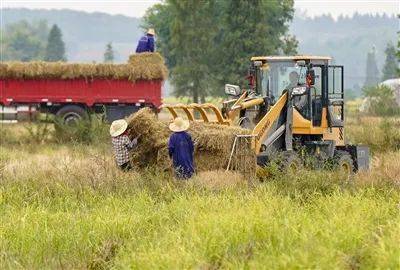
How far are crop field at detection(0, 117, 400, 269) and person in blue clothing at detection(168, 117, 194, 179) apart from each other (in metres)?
0.35

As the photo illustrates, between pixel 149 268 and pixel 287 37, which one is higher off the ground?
pixel 287 37

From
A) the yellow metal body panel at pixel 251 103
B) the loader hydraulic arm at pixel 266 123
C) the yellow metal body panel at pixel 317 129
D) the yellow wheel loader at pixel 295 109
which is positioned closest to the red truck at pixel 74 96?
the yellow wheel loader at pixel 295 109

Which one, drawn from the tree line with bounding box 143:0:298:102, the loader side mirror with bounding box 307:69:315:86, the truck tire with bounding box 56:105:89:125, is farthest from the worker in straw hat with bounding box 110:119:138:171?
the tree line with bounding box 143:0:298:102

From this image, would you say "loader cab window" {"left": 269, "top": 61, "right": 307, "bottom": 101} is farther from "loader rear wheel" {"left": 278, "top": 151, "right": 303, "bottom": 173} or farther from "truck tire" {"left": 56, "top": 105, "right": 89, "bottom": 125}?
"truck tire" {"left": 56, "top": 105, "right": 89, "bottom": 125}

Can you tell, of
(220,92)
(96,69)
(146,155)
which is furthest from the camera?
(220,92)

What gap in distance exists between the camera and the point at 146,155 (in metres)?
14.5

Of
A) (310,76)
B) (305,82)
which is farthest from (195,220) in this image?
(305,82)

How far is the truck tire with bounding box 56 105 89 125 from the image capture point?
25.0 meters

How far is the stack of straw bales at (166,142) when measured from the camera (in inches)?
540

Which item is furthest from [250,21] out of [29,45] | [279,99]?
[29,45]

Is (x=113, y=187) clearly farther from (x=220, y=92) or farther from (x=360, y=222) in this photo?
(x=220, y=92)

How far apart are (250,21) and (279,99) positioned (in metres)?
31.1

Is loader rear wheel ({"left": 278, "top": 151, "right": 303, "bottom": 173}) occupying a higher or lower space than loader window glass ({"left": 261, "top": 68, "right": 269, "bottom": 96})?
lower

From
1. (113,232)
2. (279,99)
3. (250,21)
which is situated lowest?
(113,232)
